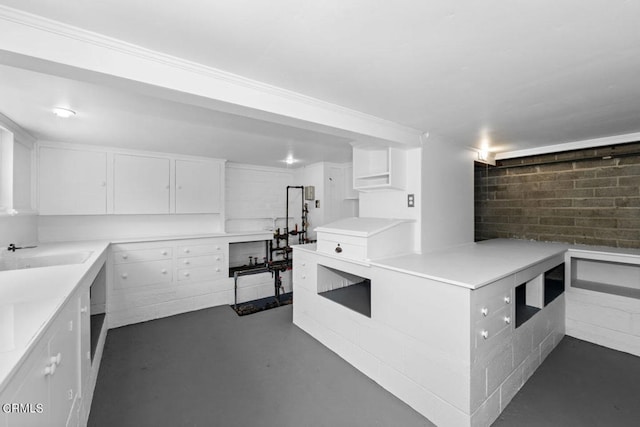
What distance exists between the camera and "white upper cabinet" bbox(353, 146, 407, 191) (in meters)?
2.77

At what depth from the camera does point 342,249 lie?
8.72ft

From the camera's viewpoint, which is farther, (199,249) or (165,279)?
(199,249)

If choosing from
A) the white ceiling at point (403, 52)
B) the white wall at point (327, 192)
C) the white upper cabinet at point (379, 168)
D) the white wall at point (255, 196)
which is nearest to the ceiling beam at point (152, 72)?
the white ceiling at point (403, 52)

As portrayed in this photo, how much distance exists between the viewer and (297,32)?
3.95 ft

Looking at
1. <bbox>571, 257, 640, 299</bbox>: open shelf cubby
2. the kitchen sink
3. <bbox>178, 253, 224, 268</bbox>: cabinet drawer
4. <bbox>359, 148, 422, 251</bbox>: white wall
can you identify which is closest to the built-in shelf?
<bbox>571, 257, 640, 299</bbox>: open shelf cubby

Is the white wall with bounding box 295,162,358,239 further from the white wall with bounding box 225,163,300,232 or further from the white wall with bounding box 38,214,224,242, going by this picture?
the white wall with bounding box 38,214,224,242

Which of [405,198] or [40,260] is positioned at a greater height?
[405,198]

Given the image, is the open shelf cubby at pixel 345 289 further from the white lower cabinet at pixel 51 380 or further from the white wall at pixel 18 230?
the white wall at pixel 18 230

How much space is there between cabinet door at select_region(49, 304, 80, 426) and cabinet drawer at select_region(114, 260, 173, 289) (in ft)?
6.55

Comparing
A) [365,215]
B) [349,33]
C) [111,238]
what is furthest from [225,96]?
[111,238]

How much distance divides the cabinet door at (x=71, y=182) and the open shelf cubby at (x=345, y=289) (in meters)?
2.92

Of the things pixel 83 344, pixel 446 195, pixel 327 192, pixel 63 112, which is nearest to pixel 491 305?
pixel 446 195

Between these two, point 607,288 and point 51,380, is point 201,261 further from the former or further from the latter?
point 607,288

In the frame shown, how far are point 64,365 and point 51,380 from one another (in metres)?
0.23
